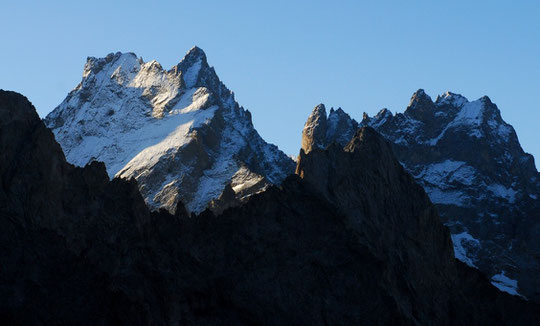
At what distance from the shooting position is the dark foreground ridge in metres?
90.4

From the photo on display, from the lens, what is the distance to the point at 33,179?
328ft

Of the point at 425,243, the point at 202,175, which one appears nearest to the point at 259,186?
the point at 202,175

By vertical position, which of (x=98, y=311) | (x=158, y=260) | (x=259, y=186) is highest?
(x=259, y=186)

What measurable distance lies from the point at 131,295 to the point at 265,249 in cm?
1628

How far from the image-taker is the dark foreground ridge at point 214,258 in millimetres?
90375

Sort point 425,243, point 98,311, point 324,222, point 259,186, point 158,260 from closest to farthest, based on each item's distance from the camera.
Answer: point 98,311 < point 158,260 < point 324,222 < point 425,243 < point 259,186

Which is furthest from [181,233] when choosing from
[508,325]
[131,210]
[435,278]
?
[508,325]

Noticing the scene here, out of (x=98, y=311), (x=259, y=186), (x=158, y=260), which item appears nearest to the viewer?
(x=98, y=311)

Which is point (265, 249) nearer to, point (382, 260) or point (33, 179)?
point (382, 260)

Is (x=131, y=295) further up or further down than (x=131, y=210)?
further down

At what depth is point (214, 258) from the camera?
332 feet

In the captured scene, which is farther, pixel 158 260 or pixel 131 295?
pixel 158 260

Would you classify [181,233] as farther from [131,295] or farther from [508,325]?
[508,325]

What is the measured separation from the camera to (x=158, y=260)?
9762cm
